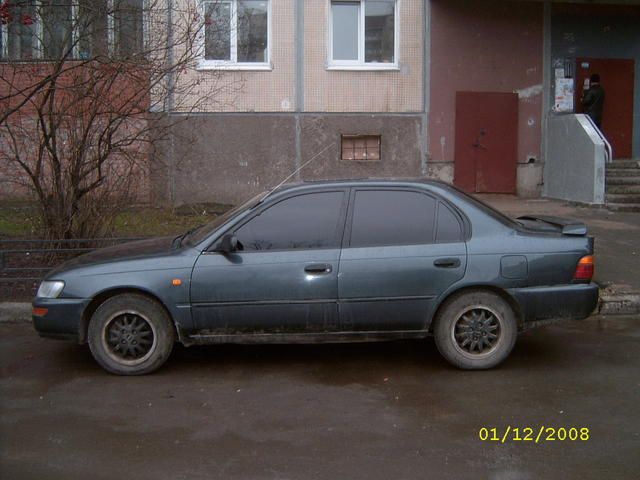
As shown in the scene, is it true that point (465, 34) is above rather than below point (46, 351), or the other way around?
above

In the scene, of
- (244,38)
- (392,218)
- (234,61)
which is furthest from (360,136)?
(392,218)

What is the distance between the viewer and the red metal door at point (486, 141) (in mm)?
15680

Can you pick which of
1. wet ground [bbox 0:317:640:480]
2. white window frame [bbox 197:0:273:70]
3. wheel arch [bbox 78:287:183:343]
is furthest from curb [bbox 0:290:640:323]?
white window frame [bbox 197:0:273:70]

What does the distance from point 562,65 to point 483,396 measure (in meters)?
12.3

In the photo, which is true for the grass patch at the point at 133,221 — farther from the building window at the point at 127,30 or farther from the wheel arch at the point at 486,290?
the wheel arch at the point at 486,290

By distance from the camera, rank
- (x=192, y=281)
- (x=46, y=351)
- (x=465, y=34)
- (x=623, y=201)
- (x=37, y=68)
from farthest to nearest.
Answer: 1. (x=465, y=34)
2. (x=623, y=201)
3. (x=37, y=68)
4. (x=46, y=351)
5. (x=192, y=281)

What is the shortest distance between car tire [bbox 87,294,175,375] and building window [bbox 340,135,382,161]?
9.92 metres

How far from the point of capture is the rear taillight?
20.2 ft

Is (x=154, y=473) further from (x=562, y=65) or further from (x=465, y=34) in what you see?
(x=562, y=65)

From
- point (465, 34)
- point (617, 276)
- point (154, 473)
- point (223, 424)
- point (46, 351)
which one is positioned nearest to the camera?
point (154, 473)

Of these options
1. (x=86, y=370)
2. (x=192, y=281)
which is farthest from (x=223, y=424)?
(x=86, y=370)

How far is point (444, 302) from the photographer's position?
6086mm

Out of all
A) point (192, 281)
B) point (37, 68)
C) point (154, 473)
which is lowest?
point (154, 473)

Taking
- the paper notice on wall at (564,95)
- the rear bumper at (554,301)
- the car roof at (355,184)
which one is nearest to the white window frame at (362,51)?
the paper notice on wall at (564,95)
